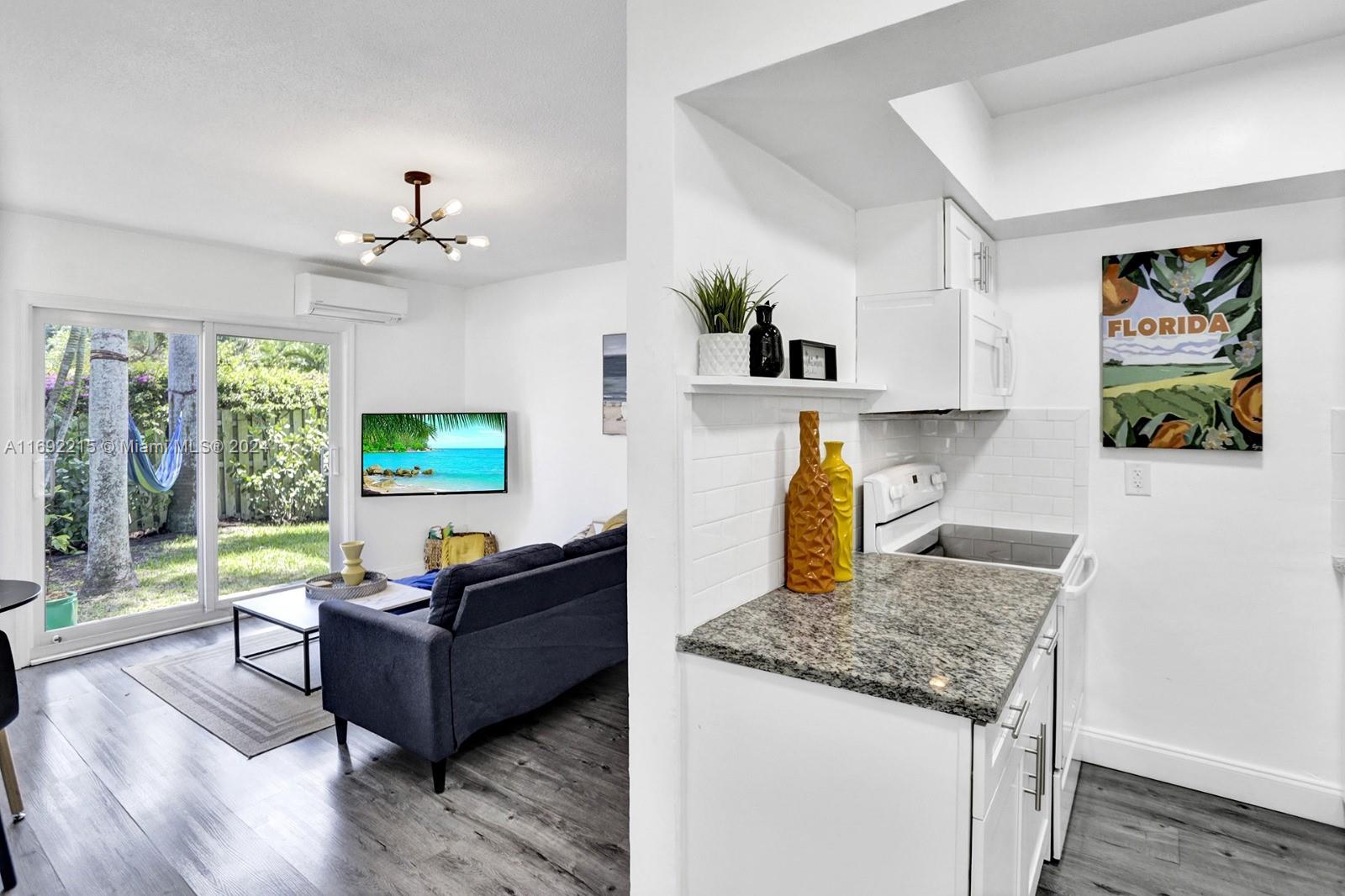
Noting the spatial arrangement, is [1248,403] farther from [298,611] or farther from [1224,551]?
[298,611]

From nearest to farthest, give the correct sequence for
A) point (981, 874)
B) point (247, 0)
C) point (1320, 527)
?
1. point (981, 874)
2. point (247, 0)
3. point (1320, 527)

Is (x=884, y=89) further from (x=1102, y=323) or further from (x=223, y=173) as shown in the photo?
(x=223, y=173)

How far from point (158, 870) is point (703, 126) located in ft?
8.65

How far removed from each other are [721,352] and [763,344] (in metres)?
0.18

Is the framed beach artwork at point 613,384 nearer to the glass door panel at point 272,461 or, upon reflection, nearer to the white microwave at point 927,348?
the glass door panel at point 272,461

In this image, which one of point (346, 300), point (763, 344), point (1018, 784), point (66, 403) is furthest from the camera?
point (346, 300)

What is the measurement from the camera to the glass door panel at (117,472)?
4.08 metres

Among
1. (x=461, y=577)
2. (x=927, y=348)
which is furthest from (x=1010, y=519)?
(x=461, y=577)

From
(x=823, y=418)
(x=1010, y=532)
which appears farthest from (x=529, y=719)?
(x=1010, y=532)

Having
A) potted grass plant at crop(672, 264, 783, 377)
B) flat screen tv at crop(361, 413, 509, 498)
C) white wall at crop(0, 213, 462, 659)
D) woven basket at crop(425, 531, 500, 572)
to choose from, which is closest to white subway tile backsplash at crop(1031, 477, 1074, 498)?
potted grass plant at crop(672, 264, 783, 377)

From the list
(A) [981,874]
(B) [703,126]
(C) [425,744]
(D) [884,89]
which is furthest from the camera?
(C) [425,744]

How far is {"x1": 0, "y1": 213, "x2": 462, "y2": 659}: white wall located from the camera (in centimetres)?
385

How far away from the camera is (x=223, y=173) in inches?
128

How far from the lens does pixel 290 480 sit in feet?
17.0
